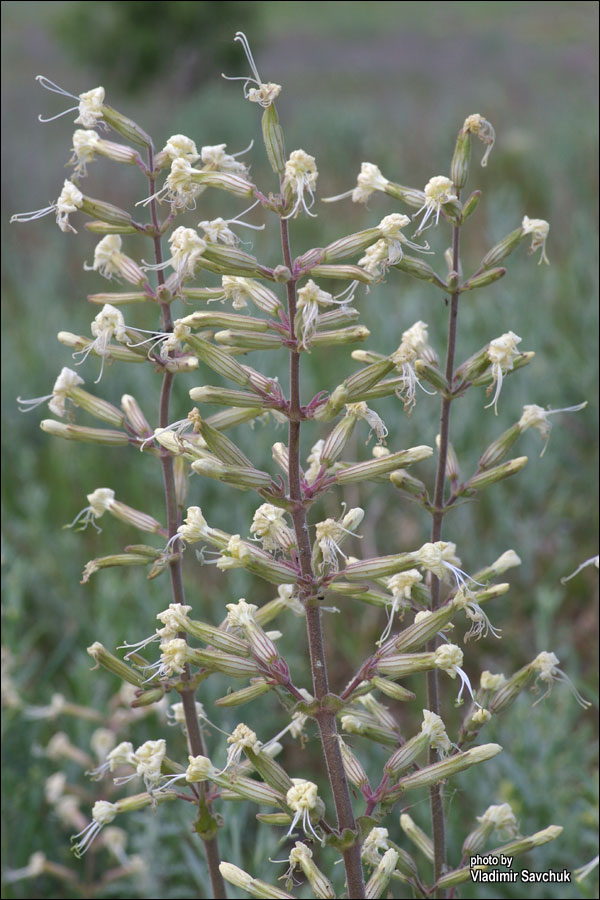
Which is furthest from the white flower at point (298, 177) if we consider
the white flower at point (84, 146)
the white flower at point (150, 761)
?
the white flower at point (150, 761)

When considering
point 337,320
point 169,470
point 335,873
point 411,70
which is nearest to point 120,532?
point 335,873

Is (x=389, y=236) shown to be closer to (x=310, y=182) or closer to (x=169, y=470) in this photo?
(x=310, y=182)

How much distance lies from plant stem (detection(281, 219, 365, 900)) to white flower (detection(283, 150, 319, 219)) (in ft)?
0.11

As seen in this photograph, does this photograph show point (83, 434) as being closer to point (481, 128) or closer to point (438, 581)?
point (438, 581)

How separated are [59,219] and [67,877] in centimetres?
164

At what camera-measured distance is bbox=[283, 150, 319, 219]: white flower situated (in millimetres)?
1217

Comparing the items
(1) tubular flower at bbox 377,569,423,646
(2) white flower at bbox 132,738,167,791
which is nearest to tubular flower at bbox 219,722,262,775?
(2) white flower at bbox 132,738,167,791

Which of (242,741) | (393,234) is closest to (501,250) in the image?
(393,234)

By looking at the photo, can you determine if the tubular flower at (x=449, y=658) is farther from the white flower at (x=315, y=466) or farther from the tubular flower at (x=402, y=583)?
the white flower at (x=315, y=466)

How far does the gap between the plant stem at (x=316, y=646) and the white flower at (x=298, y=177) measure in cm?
3

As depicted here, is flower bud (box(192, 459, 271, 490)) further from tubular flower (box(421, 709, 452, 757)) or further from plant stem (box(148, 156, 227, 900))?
tubular flower (box(421, 709, 452, 757))

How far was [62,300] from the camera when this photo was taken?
6926 millimetres

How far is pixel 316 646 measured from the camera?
125 cm

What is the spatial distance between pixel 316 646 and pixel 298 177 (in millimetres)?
637
